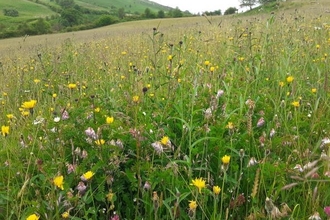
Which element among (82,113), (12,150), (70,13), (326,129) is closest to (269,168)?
(326,129)

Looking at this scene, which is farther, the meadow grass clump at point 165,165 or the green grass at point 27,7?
the green grass at point 27,7

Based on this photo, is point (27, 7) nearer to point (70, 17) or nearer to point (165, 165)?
point (70, 17)

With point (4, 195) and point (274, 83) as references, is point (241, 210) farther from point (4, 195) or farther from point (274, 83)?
point (274, 83)

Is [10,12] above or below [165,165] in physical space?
above

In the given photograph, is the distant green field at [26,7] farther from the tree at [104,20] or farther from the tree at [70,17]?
the tree at [104,20]

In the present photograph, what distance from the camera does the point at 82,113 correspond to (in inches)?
76.9

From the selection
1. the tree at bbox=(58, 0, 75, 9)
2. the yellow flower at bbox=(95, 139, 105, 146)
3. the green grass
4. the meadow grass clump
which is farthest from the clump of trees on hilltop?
the yellow flower at bbox=(95, 139, 105, 146)

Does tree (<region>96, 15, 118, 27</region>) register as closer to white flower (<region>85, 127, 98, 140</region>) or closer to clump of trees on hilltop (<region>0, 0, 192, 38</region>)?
clump of trees on hilltop (<region>0, 0, 192, 38</region>)

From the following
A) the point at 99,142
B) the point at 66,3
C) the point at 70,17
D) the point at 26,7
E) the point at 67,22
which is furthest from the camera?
the point at 66,3

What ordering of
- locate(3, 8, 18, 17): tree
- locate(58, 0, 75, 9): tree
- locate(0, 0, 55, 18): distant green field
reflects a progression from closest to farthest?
Result: 1. locate(3, 8, 18, 17): tree
2. locate(0, 0, 55, 18): distant green field
3. locate(58, 0, 75, 9): tree

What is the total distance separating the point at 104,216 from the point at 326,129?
1.35m

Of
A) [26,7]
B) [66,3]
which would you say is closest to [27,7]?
[26,7]

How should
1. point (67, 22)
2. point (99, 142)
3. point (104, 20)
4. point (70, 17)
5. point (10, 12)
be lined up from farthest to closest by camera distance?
point (10, 12), point (70, 17), point (67, 22), point (104, 20), point (99, 142)

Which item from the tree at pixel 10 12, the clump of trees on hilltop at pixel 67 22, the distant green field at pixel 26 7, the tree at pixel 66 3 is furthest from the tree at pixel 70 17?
A: the tree at pixel 66 3
